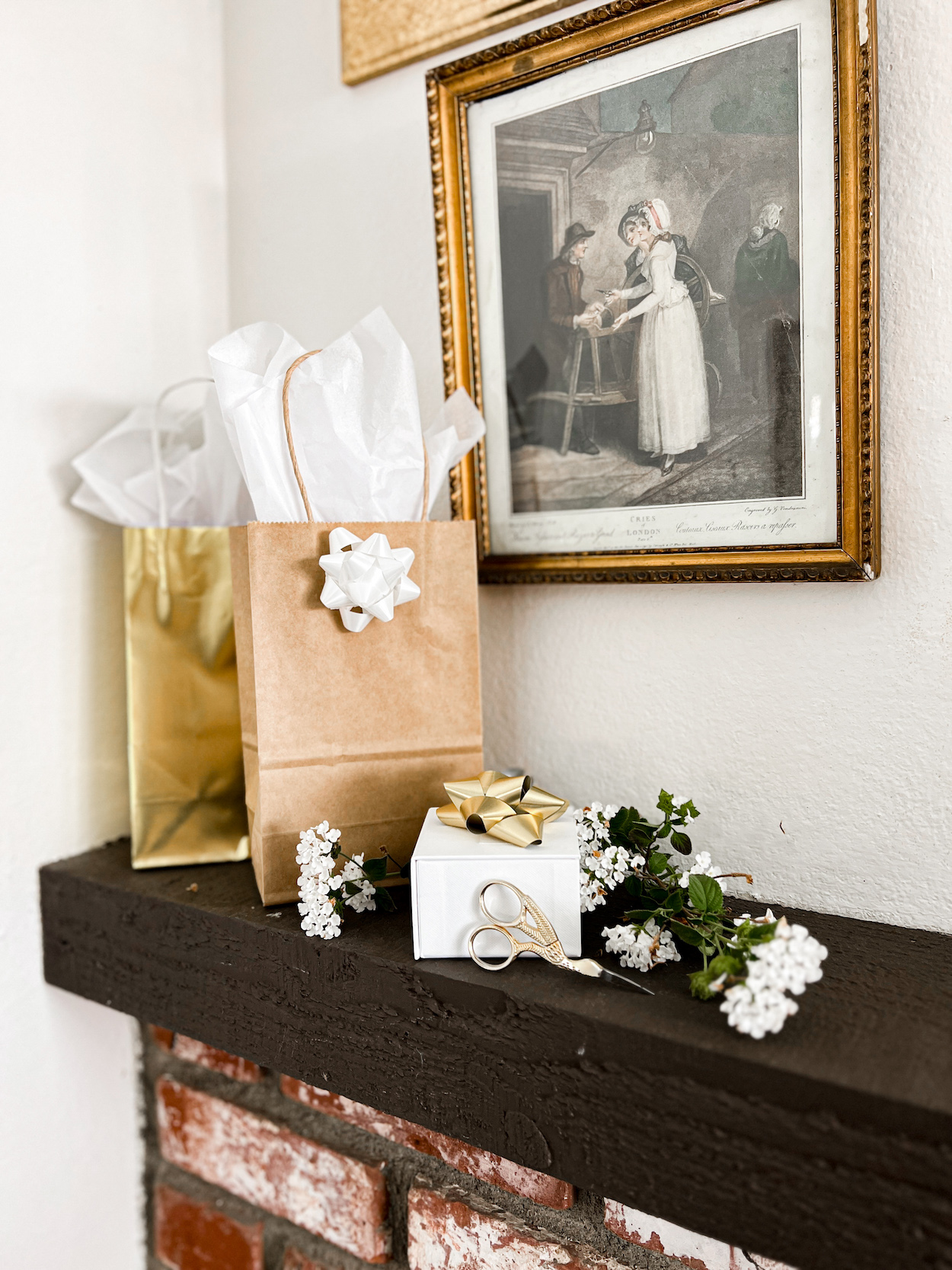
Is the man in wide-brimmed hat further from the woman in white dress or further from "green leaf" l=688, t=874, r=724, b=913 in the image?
"green leaf" l=688, t=874, r=724, b=913

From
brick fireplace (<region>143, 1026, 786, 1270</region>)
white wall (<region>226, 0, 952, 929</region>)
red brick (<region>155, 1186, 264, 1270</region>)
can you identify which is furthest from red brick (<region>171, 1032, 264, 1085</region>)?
white wall (<region>226, 0, 952, 929</region>)

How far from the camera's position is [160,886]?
0.77 m

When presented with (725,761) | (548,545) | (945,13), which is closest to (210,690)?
(548,545)

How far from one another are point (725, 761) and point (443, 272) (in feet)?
1.60

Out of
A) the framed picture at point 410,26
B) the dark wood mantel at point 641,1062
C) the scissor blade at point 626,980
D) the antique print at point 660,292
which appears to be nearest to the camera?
the dark wood mantel at point 641,1062

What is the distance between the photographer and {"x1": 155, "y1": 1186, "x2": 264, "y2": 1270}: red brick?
0.88 m

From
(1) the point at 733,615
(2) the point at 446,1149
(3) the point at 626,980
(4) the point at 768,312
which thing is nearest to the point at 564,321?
(4) the point at 768,312

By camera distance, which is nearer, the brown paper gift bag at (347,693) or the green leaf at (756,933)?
the green leaf at (756,933)

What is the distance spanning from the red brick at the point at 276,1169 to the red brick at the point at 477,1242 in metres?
0.04

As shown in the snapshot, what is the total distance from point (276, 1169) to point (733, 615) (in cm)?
66

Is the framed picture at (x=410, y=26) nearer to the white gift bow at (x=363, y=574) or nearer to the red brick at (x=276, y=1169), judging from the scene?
the white gift bow at (x=363, y=574)

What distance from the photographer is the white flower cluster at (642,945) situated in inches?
22.5

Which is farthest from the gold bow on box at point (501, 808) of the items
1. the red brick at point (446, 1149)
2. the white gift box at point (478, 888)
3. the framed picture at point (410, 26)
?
the framed picture at point (410, 26)

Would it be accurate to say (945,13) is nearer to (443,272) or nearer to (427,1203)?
(443,272)
